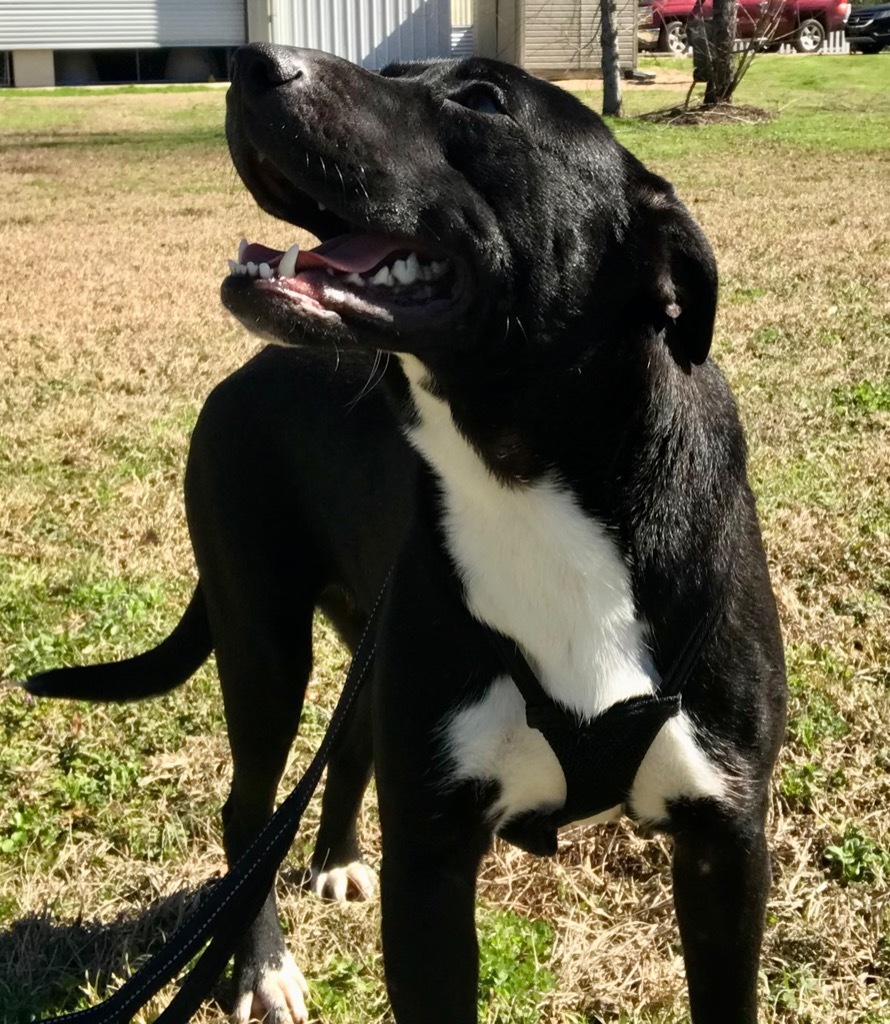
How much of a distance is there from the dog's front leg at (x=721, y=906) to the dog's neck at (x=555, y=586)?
315 mm

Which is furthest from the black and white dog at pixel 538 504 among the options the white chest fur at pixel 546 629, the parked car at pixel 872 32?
the parked car at pixel 872 32

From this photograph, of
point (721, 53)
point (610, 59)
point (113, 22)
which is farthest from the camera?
point (113, 22)

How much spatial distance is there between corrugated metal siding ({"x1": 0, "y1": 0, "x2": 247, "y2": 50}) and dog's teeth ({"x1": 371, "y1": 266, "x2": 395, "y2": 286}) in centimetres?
3230

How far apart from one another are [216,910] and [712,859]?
909mm

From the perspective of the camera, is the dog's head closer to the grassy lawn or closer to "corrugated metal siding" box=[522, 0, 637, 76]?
the grassy lawn

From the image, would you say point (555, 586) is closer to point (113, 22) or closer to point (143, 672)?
point (143, 672)

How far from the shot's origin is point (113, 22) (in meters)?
32.8

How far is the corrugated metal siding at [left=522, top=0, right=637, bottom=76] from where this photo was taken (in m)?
26.7

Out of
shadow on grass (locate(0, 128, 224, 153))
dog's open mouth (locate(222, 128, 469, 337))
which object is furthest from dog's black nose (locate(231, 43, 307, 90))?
shadow on grass (locate(0, 128, 224, 153))

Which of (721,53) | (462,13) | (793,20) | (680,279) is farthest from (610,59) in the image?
(680,279)

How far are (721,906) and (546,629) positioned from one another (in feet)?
1.98

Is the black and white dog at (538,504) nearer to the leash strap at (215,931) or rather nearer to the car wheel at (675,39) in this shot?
the leash strap at (215,931)

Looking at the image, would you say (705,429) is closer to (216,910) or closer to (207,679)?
(216,910)

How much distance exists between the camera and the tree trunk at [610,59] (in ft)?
62.1
